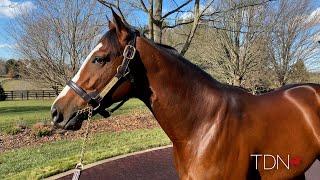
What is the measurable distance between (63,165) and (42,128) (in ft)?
16.1

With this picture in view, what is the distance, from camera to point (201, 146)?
104 inches

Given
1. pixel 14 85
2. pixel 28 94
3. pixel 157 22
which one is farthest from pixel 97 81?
pixel 14 85

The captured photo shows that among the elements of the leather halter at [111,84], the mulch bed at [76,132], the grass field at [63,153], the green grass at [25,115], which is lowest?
the green grass at [25,115]

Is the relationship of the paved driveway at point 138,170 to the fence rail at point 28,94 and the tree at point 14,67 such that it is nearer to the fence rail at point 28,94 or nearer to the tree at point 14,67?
the tree at point 14,67

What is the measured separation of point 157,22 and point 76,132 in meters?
4.33

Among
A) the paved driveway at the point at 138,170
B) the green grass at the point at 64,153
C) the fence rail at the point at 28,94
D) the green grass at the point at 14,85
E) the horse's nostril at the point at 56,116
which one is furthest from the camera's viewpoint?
the green grass at the point at 14,85

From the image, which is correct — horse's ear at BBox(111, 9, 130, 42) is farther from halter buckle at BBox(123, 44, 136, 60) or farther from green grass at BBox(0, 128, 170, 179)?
green grass at BBox(0, 128, 170, 179)

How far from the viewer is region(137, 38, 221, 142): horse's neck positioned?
2.68 meters

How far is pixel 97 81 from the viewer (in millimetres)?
2582

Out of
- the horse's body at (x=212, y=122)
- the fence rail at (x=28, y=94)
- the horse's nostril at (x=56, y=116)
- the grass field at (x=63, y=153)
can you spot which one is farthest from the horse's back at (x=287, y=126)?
the fence rail at (x=28, y=94)

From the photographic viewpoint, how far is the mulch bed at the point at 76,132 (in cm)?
1034

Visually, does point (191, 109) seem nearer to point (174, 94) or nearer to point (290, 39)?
point (174, 94)

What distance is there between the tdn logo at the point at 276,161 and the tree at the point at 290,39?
74.0ft

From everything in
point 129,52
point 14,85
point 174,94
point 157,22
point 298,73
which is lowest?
point 14,85
